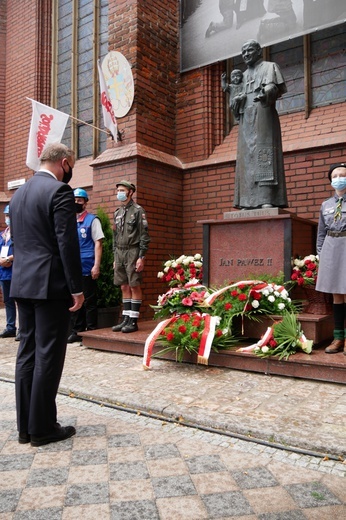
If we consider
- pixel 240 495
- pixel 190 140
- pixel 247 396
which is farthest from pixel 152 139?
pixel 240 495

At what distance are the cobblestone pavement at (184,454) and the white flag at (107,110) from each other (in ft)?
14.4

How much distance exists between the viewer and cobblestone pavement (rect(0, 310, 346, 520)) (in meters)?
1.98

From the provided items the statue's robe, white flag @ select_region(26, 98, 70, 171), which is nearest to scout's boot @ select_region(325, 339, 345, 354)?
the statue's robe

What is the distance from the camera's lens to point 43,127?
754cm

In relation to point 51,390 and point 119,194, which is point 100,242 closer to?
point 119,194

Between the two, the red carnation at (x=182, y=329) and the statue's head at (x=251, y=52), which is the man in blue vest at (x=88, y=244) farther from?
the statue's head at (x=251, y=52)

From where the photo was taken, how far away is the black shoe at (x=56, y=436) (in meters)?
2.69

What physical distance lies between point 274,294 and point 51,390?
2652mm

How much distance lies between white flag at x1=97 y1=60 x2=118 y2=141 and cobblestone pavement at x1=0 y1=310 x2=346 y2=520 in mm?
4377

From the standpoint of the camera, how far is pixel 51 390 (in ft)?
9.11

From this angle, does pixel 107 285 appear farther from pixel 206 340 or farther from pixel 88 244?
pixel 206 340

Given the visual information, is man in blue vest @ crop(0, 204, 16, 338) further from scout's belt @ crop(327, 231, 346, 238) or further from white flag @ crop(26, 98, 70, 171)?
scout's belt @ crop(327, 231, 346, 238)

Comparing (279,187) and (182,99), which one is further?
(182,99)

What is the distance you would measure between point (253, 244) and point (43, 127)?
14.3 ft
